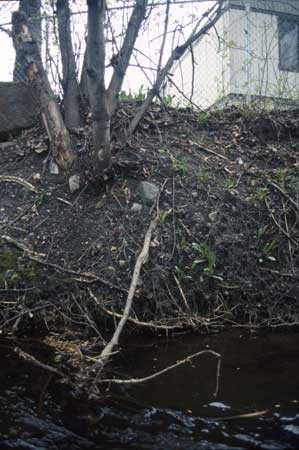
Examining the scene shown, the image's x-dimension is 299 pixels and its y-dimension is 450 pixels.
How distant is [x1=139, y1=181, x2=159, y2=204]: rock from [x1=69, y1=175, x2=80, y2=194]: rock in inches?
20.2

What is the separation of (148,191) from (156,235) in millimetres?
455

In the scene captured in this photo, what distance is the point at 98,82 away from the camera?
297 cm

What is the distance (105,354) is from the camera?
2012 mm

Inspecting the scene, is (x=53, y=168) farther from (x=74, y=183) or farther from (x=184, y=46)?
(x=184, y=46)

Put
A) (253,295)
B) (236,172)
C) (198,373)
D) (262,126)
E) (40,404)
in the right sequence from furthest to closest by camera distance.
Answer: (262,126) → (236,172) → (253,295) → (198,373) → (40,404)

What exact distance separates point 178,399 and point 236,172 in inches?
98.6

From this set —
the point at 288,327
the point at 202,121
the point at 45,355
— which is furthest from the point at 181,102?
the point at 45,355

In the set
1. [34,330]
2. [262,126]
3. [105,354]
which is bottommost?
[34,330]

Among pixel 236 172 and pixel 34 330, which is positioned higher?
pixel 236 172

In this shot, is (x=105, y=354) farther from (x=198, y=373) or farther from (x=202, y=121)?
(x=202, y=121)

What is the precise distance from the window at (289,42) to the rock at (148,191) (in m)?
4.54

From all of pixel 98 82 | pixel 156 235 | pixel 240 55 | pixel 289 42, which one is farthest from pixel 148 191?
pixel 289 42

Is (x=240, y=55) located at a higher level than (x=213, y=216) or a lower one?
higher

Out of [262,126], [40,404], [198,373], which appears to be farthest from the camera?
[262,126]
